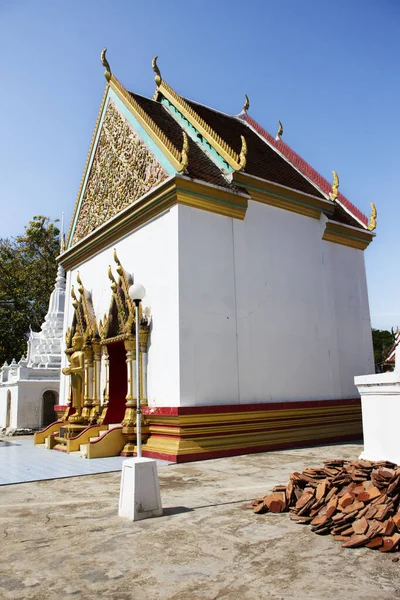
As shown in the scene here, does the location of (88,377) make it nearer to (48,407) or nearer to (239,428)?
(239,428)

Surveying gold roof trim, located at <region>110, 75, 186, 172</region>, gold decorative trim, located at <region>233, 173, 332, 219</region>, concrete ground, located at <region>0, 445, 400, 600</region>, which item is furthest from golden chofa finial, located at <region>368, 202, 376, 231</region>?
concrete ground, located at <region>0, 445, 400, 600</region>

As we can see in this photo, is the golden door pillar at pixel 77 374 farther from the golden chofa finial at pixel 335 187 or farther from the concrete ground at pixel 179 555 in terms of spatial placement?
the golden chofa finial at pixel 335 187

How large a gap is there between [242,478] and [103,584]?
3.55 meters

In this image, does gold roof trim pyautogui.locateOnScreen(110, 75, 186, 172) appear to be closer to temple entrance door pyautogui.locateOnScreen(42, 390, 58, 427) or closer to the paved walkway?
the paved walkway

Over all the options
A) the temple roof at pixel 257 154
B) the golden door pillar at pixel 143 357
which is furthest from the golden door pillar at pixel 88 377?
the temple roof at pixel 257 154

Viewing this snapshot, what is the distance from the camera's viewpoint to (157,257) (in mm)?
9469

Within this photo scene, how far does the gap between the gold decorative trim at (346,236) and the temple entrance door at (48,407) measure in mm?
11187

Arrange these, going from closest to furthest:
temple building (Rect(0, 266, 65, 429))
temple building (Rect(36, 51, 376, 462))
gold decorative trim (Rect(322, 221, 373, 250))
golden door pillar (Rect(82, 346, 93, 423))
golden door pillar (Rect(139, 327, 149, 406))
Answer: temple building (Rect(36, 51, 376, 462)) → golden door pillar (Rect(139, 327, 149, 406)) → golden door pillar (Rect(82, 346, 93, 423)) → gold decorative trim (Rect(322, 221, 373, 250)) → temple building (Rect(0, 266, 65, 429))

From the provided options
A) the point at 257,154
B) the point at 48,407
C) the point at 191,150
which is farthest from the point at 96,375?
the point at 48,407

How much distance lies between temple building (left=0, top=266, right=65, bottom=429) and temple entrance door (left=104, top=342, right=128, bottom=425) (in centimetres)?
610

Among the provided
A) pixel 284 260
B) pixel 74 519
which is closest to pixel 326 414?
pixel 284 260

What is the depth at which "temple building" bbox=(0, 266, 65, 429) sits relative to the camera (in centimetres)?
1706

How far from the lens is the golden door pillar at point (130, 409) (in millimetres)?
8992

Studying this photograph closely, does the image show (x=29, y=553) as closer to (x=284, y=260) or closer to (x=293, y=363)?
(x=293, y=363)
